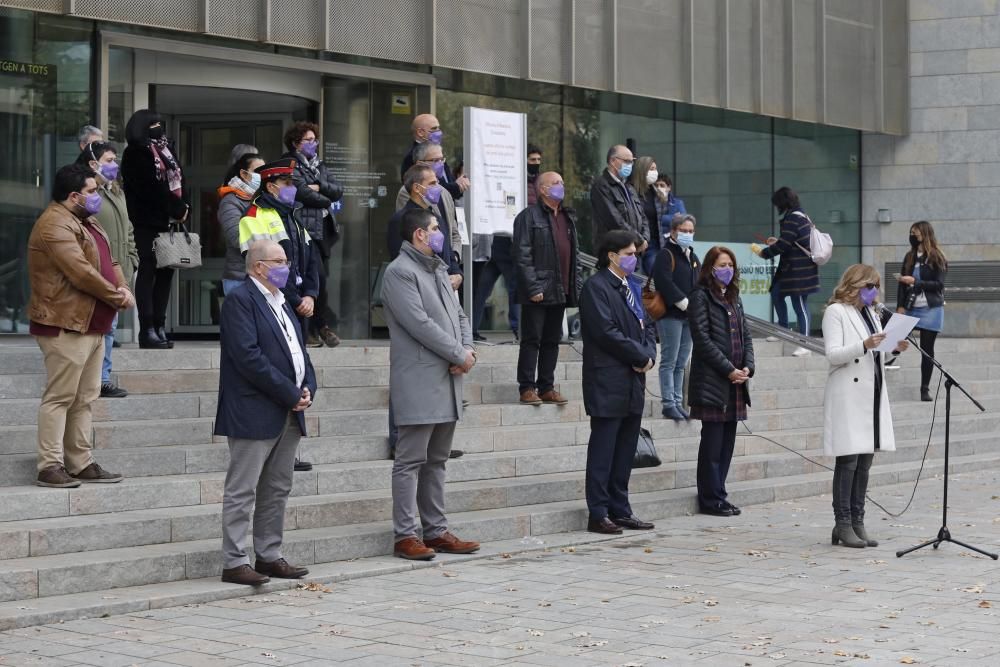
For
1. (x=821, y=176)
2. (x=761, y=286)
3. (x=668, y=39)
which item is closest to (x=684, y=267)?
(x=668, y=39)

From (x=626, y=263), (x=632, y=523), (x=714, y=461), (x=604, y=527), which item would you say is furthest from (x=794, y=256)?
(x=604, y=527)

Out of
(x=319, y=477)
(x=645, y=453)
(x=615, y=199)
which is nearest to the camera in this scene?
(x=319, y=477)

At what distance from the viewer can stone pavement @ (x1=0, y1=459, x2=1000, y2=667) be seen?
697cm

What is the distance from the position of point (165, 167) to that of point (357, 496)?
10.6 feet

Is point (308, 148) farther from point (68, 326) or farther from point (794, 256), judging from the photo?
point (794, 256)

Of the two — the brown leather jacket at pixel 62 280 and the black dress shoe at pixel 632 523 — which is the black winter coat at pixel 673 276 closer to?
the black dress shoe at pixel 632 523

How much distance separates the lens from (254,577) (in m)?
8.36

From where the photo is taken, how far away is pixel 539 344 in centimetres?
1286

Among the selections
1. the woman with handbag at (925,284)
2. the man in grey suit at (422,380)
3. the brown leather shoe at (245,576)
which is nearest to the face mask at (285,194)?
the man in grey suit at (422,380)

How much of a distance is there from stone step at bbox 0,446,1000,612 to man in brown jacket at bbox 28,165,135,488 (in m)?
0.85

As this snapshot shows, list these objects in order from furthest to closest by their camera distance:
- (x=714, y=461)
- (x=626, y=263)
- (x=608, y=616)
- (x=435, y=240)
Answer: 1. (x=714, y=461)
2. (x=626, y=263)
3. (x=435, y=240)
4. (x=608, y=616)

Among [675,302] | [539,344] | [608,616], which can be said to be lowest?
[608,616]

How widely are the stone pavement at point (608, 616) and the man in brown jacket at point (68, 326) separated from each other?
1.66 metres

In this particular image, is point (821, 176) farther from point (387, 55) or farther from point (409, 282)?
point (409, 282)
